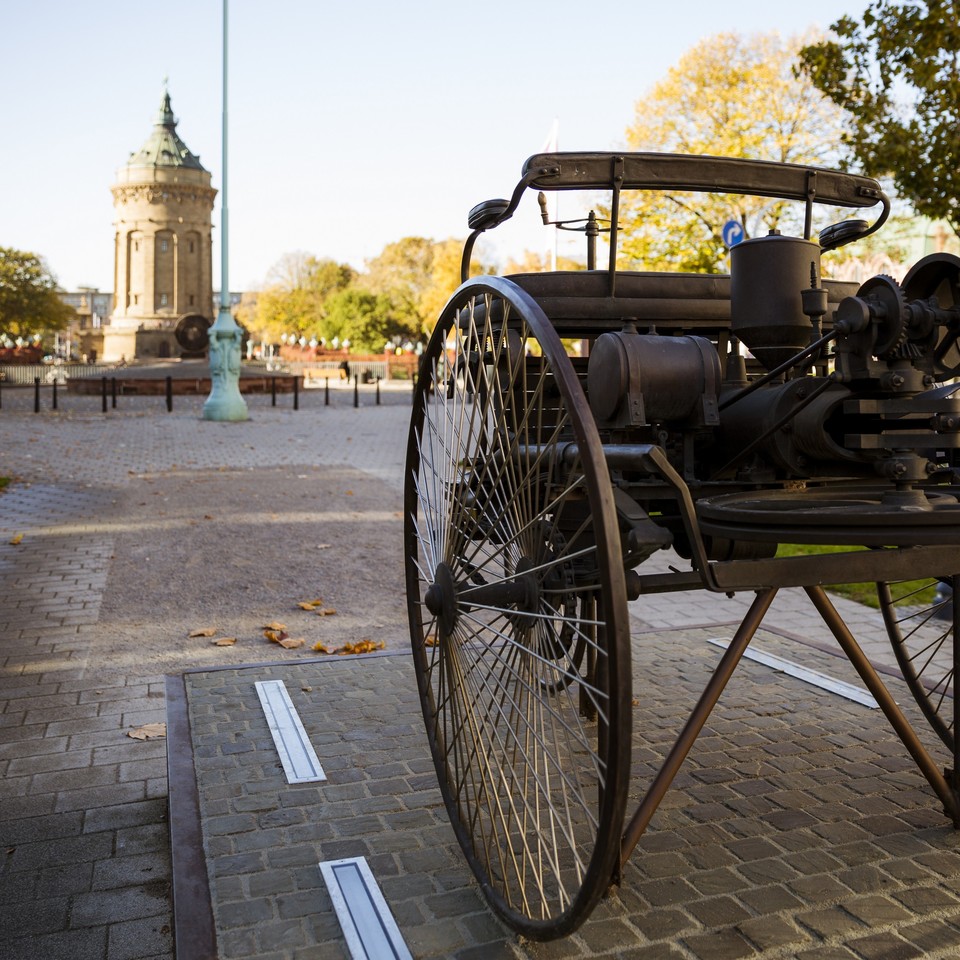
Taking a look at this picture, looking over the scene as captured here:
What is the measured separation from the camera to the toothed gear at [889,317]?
257 cm

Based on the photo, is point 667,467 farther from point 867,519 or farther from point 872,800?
point 872,800

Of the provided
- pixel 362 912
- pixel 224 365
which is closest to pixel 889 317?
pixel 362 912

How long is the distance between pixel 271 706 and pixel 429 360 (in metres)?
2.09

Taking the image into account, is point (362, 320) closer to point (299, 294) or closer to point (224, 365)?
point (299, 294)

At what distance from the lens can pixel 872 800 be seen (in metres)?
3.93

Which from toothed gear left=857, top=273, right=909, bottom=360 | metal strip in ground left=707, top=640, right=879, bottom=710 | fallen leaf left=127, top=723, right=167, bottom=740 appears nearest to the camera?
toothed gear left=857, top=273, right=909, bottom=360

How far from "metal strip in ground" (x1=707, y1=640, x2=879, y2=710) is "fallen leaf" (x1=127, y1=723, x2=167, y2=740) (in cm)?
304

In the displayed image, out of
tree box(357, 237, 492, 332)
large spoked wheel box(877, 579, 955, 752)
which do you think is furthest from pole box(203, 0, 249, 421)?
tree box(357, 237, 492, 332)

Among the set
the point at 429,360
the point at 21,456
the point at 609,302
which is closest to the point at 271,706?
the point at 429,360

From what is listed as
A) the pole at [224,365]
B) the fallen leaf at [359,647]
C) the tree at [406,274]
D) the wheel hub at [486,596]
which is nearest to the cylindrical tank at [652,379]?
the wheel hub at [486,596]

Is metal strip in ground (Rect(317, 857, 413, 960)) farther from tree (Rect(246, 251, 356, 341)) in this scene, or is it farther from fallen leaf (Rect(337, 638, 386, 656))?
tree (Rect(246, 251, 356, 341))

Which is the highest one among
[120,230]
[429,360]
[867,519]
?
[120,230]

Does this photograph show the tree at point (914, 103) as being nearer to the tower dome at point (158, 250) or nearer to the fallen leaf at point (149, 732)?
the fallen leaf at point (149, 732)

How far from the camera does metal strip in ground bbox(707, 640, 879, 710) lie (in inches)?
201
